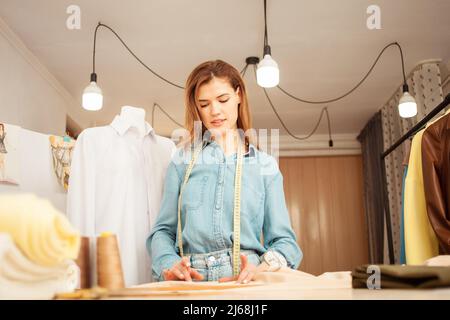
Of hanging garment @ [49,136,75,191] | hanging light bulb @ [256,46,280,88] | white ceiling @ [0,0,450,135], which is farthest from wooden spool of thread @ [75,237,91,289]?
hanging light bulb @ [256,46,280,88]

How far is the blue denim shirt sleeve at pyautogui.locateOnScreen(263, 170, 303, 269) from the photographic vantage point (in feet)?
2.22

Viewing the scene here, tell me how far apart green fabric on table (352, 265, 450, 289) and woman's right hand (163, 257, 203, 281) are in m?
0.26

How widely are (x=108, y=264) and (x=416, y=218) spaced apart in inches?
36.2

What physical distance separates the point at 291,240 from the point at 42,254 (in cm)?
49

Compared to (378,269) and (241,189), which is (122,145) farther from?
(378,269)

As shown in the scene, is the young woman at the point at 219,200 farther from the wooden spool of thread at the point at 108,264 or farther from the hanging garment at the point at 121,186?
the wooden spool of thread at the point at 108,264

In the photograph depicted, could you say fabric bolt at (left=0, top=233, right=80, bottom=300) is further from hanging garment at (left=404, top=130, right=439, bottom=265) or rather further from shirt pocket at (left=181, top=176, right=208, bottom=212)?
hanging garment at (left=404, top=130, right=439, bottom=265)

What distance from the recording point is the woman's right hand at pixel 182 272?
0.57 metres

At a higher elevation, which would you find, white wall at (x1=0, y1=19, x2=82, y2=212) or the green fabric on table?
white wall at (x1=0, y1=19, x2=82, y2=212)

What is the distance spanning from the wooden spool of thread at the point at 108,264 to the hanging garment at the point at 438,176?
811 mm

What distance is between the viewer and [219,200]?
2.22 ft

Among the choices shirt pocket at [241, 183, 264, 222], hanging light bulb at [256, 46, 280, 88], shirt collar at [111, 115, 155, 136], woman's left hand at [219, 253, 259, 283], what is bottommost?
woman's left hand at [219, 253, 259, 283]

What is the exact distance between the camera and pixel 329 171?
860 millimetres
